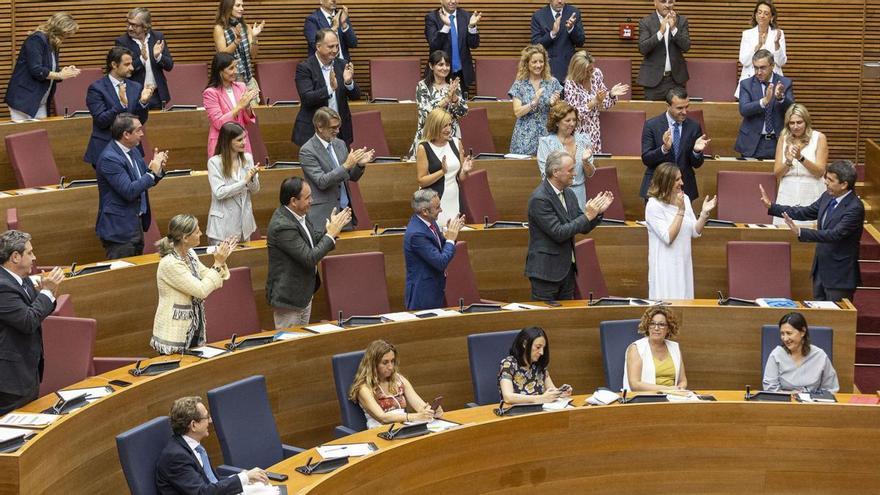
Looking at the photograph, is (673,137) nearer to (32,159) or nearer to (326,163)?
(326,163)

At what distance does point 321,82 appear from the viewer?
8328mm

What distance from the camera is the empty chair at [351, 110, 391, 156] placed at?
29.6 feet

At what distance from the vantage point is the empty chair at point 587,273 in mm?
7242

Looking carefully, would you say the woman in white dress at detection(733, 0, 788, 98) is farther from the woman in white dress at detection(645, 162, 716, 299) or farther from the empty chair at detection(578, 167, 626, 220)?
the woman in white dress at detection(645, 162, 716, 299)

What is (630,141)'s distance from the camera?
9.34 metres

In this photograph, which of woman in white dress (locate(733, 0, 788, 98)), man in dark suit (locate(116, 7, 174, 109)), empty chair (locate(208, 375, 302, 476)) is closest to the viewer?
empty chair (locate(208, 375, 302, 476))

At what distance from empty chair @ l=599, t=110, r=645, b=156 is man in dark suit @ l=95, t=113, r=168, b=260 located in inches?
135

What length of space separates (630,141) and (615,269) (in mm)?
1735

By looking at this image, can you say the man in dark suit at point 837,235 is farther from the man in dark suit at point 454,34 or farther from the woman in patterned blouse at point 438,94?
the man in dark suit at point 454,34

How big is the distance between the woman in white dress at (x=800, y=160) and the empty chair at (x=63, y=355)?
14.0 ft

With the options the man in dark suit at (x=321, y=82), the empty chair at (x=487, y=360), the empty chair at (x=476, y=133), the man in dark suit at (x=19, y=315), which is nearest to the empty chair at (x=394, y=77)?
the empty chair at (x=476, y=133)

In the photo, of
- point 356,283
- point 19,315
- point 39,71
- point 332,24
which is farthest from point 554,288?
point 39,71

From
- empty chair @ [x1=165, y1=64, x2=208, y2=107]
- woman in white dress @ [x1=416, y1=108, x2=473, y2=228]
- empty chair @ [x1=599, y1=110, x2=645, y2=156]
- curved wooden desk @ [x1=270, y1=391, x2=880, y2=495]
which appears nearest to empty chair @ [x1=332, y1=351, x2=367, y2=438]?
curved wooden desk @ [x1=270, y1=391, x2=880, y2=495]

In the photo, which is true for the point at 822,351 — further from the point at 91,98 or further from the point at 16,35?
the point at 16,35
